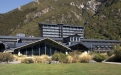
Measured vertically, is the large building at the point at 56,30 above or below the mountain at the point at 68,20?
below

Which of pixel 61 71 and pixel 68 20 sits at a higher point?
pixel 68 20

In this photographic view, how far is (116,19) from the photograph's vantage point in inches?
5044

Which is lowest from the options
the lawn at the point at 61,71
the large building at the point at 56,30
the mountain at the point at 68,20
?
the lawn at the point at 61,71

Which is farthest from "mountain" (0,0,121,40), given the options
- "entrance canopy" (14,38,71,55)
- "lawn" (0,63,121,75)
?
"lawn" (0,63,121,75)

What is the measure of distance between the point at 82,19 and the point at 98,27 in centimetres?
5979

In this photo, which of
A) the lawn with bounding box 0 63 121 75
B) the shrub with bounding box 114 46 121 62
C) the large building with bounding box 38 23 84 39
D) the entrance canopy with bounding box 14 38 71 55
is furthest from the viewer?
the large building with bounding box 38 23 84 39

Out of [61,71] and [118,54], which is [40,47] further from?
[61,71]

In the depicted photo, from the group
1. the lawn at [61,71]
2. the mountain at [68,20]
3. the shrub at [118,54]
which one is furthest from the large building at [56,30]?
the lawn at [61,71]

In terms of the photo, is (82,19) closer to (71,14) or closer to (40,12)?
(71,14)

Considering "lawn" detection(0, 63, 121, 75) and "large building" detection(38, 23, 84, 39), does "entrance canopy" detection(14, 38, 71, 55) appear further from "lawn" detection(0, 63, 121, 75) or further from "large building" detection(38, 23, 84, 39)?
"large building" detection(38, 23, 84, 39)

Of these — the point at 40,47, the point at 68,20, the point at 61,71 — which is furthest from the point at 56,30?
the point at 61,71

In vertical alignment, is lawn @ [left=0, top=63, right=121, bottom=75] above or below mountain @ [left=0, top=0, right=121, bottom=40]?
below

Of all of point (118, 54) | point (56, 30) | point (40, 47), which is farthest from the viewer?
point (56, 30)

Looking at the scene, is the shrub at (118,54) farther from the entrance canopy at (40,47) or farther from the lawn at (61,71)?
the entrance canopy at (40,47)
